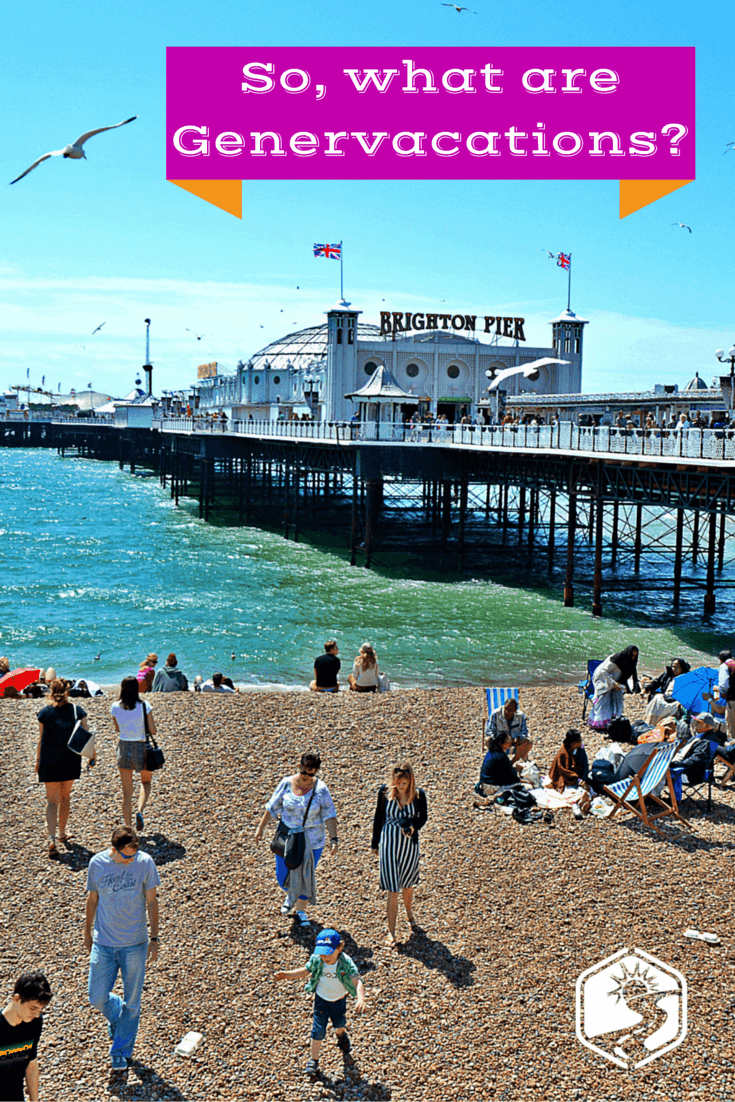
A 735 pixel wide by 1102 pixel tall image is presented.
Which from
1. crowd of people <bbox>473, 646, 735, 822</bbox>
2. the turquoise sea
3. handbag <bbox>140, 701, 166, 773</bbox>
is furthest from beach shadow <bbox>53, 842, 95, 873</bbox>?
the turquoise sea

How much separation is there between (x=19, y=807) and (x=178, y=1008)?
3.90m

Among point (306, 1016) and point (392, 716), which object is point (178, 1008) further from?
point (392, 716)

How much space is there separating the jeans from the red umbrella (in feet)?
33.6

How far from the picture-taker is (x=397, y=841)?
267 inches

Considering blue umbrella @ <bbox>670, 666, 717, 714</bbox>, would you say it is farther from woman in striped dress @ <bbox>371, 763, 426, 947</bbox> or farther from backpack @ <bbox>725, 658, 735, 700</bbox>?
woman in striped dress @ <bbox>371, 763, 426, 947</bbox>

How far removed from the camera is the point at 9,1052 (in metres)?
4.49

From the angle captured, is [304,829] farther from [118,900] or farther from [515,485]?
[515,485]

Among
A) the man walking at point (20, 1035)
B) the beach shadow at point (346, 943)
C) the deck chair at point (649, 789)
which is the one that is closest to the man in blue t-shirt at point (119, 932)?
the man walking at point (20, 1035)

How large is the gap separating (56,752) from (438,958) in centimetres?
354

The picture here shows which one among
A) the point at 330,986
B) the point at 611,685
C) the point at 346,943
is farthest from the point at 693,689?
the point at 330,986

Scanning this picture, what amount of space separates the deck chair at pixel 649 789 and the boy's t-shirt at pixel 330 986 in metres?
4.13

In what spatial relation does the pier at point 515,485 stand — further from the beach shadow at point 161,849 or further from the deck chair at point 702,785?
the beach shadow at point 161,849

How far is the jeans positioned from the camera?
5.46 m

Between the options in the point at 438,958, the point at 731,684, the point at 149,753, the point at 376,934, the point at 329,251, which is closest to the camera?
the point at 438,958
